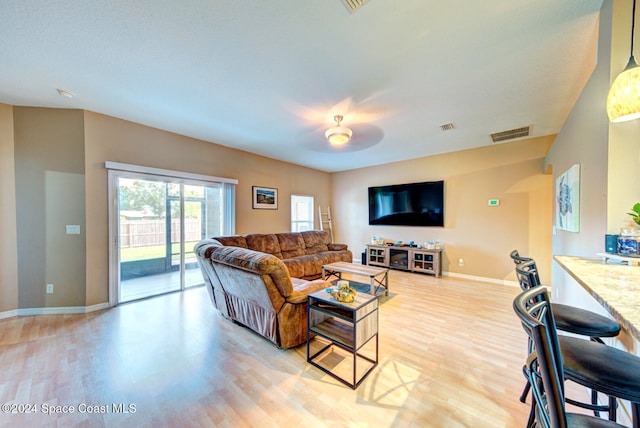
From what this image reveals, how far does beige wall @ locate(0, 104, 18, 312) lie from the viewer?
291 cm

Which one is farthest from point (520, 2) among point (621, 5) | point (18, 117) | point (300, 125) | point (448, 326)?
point (18, 117)

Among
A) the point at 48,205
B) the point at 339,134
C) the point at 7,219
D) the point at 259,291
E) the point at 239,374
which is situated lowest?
the point at 239,374


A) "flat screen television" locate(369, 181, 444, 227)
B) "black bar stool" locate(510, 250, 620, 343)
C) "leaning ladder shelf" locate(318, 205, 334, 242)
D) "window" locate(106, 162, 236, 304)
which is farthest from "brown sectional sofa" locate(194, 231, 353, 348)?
"leaning ladder shelf" locate(318, 205, 334, 242)

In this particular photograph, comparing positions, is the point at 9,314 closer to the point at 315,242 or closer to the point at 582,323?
the point at 315,242

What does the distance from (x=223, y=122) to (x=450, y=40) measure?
297cm

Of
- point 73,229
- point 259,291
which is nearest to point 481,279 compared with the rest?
point 259,291

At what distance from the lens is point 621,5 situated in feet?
4.74

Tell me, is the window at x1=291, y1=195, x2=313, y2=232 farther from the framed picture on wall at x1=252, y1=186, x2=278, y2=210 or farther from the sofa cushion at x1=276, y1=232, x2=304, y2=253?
the sofa cushion at x1=276, y1=232, x2=304, y2=253

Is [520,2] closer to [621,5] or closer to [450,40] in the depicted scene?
[450,40]

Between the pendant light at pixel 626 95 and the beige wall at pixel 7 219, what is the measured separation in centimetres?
591

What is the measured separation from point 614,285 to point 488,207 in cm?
403

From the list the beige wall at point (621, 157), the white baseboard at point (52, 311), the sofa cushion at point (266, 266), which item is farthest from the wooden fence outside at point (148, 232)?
the beige wall at point (621, 157)

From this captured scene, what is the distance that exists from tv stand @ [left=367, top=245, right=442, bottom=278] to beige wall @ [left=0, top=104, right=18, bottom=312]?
593 centimetres

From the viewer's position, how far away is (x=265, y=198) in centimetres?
532
